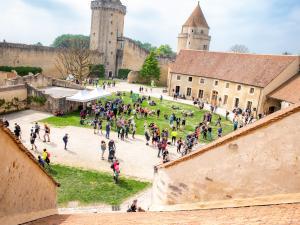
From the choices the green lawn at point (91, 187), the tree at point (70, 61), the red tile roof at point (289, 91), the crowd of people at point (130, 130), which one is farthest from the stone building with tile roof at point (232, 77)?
the green lawn at point (91, 187)

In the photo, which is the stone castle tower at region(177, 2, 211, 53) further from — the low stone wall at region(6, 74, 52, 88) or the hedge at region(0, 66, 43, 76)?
the low stone wall at region(6, 74, 52, 88)

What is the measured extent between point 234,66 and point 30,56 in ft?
106

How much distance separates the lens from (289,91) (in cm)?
3228

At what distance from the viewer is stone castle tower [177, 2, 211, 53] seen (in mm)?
63234

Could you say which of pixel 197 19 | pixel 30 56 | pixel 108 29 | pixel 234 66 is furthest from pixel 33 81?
pixel 197 19

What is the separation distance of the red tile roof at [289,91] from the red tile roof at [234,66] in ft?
5.09

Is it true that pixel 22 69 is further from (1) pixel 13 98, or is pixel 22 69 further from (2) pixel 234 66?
(2) pixel 234 66

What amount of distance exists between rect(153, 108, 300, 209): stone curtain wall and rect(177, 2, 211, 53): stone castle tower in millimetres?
59424

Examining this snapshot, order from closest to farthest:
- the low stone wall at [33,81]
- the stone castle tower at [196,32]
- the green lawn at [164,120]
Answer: the green lawn at [164,120]
the low stone wall at [33,81]
the stone castle tower at [196,32]

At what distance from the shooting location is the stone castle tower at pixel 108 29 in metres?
59.4

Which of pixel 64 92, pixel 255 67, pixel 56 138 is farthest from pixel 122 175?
pixel 255 67

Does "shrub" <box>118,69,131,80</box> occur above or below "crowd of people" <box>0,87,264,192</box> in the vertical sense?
above

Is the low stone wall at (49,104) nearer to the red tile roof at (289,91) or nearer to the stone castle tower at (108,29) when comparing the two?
the red tile roof at (289,91)

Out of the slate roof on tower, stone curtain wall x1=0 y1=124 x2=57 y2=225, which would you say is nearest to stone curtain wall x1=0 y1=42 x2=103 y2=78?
the slate roof on tower
